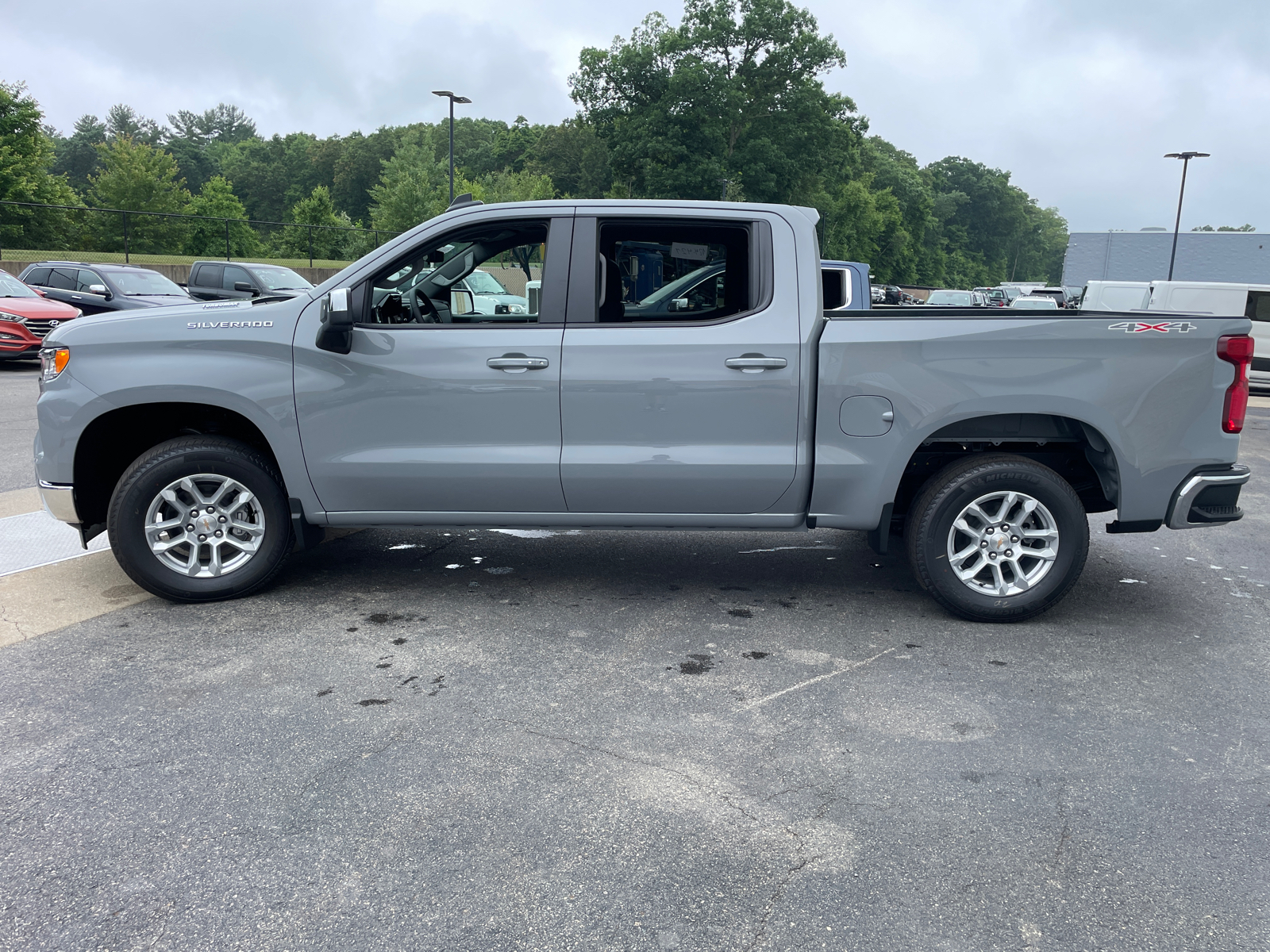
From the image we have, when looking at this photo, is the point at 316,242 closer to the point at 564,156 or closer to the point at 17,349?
the point at 17,349

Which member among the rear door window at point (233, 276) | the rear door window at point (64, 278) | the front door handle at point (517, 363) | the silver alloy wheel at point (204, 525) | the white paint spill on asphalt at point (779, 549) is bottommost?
the white paint spill on asphalt at point (779, 549)

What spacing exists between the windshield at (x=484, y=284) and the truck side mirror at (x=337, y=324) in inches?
26.3

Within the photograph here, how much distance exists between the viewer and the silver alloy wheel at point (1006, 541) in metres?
4.86

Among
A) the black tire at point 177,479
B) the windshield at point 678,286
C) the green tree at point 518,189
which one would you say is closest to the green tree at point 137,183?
the green tree at point 518,189

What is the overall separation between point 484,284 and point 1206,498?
3.69 meters

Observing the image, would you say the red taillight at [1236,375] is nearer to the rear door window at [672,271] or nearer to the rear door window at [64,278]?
the rear door window at [672,271]

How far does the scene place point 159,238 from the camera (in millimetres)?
33812

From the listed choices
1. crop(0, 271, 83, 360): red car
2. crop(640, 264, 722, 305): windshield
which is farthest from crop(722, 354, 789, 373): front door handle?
crop(0, 271, 83, 360): red car

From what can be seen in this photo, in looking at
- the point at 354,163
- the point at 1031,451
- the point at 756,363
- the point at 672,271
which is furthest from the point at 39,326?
Result: the point at 354,163

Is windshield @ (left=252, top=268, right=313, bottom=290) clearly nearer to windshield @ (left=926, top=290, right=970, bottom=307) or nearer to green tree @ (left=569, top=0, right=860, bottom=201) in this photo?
windshield @ (left=926, top=290, right=970, bottom=307)

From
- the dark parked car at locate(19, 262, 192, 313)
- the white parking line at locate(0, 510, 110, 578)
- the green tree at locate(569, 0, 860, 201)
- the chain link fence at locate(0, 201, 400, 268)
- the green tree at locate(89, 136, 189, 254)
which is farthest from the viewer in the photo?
the green tree at locate(569, 0, 860, 201)

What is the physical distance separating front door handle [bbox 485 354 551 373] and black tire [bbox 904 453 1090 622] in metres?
1.97

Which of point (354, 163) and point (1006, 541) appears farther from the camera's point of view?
point (354, 163)

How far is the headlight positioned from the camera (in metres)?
4.84
